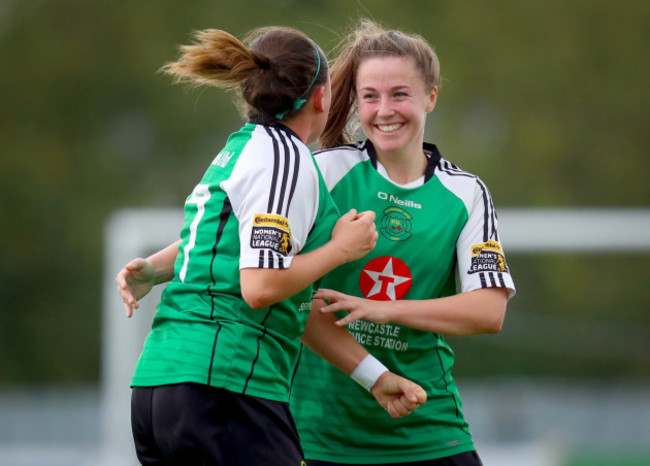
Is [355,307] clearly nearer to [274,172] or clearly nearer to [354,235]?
[354,235]

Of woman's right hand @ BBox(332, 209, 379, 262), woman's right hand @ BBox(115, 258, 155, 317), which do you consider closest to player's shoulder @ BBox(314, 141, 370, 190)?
woman's right hand @ BBox(332, 209, 379, 262)

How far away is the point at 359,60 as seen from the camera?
12.3ft

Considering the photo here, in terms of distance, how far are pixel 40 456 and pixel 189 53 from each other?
10590 millimetres

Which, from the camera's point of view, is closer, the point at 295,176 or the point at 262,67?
the point at 295,176

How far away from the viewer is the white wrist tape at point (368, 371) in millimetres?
3396

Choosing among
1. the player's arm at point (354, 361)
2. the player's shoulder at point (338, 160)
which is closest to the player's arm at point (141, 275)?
the player's arm at point (354, 361)

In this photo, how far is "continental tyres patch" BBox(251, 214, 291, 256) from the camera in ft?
9.57

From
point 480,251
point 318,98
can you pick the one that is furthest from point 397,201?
point 318,98

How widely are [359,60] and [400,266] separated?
2.48 feet

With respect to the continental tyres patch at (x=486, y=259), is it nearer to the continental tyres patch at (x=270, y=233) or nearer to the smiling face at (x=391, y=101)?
the smiling face at (x=391, y=101)

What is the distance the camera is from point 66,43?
21078 millimetres

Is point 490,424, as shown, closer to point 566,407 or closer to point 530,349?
point 566,407

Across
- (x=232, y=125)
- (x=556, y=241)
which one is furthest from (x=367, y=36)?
(x=232, y=125)

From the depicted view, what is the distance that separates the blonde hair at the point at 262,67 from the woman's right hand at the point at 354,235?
394 millimetres
